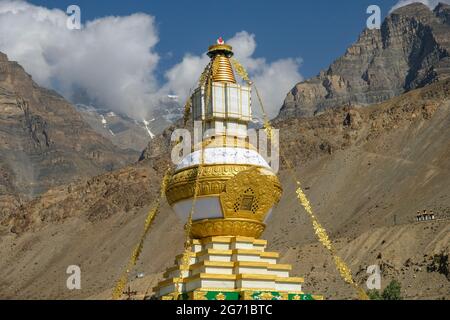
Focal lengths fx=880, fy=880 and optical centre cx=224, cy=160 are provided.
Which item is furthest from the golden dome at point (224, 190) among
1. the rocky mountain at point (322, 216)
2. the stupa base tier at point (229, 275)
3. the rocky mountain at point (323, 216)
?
the rocky mountain at point (322, 216)

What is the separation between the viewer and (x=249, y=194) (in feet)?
69.4

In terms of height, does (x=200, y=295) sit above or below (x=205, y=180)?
below

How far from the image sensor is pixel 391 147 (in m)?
117

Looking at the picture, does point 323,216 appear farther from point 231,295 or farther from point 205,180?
point 231,295

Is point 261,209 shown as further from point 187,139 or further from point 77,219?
point 77,219

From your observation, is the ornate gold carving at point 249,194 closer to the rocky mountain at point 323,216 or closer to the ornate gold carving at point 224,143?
the ornate gold carving at point 224,143

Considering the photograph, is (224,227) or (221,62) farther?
(221,62)

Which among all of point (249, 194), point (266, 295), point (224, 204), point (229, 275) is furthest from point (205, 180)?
point (266, 295)

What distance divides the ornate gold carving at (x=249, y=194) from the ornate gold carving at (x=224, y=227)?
5.8 inches

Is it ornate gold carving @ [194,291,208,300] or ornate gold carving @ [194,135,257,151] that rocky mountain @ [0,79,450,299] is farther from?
ornate gold carving @ [194,291,208,300]

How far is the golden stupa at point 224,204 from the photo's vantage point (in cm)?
1975

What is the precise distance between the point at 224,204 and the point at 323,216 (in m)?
84.4
